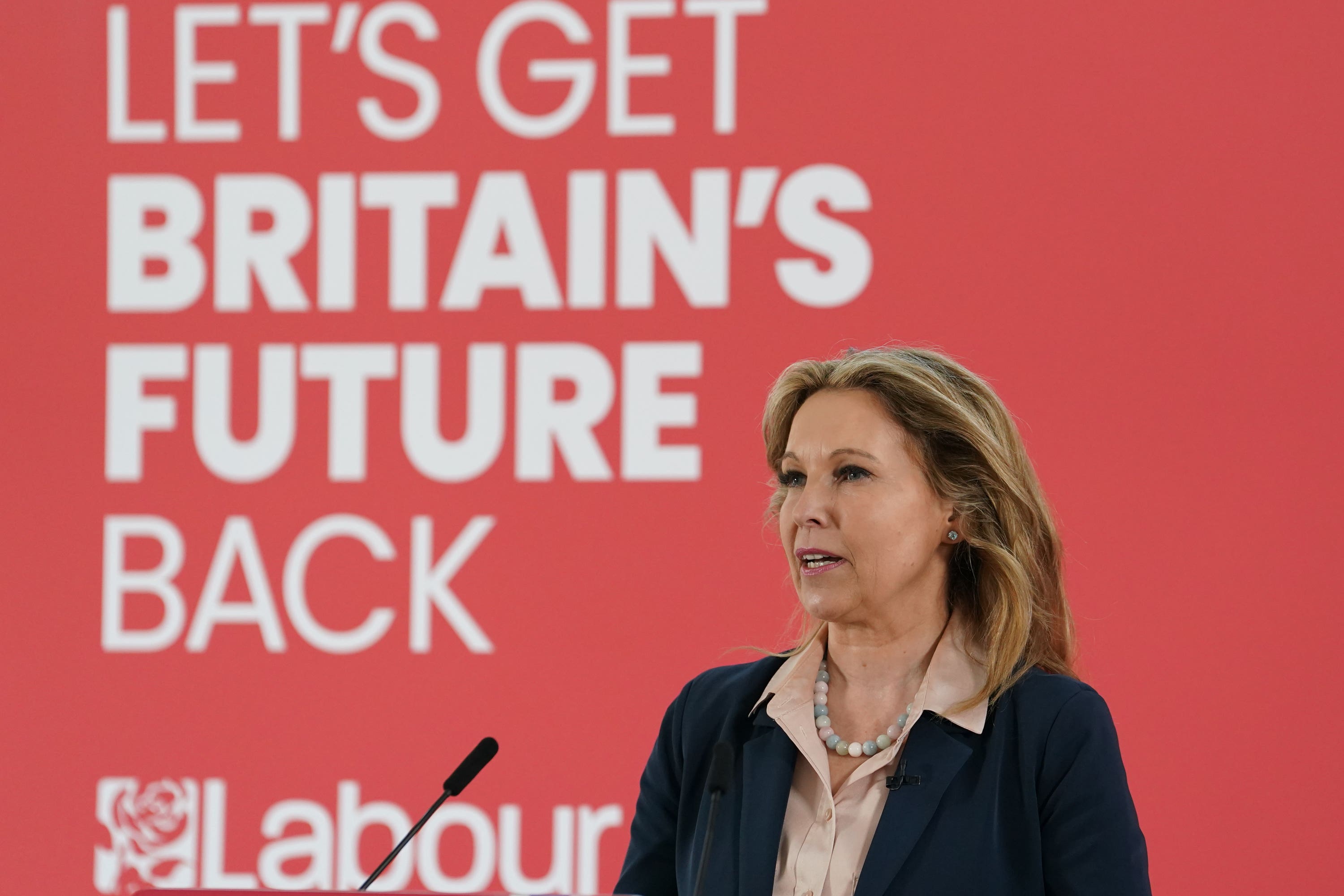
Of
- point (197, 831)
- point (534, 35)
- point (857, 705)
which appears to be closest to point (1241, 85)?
point (534, 35)

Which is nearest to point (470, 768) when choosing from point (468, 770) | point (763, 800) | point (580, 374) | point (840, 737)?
point (468, 770)

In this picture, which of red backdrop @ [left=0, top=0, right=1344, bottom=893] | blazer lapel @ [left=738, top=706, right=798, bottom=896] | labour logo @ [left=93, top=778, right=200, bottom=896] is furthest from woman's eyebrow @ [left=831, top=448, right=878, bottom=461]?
labour logo @ [left=93, top=778, right=200, bottom=896]

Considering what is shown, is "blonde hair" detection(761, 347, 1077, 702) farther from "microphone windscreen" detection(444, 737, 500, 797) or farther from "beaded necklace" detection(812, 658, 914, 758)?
"microphone windscreen" detection(444, 737, 500, 797)

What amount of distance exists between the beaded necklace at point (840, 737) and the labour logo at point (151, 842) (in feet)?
6.97

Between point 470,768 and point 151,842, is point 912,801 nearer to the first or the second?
point 470,768

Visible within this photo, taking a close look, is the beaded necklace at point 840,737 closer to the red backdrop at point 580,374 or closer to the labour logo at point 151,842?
the red backdrop at point 580,374

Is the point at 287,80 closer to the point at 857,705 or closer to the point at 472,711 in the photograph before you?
the point at 472,711

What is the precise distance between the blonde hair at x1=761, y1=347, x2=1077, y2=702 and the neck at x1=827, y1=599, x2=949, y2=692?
7 cm

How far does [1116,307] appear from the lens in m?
3.32

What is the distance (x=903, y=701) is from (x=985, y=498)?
11.8 inches

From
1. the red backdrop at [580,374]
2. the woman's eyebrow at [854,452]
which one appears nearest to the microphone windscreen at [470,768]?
the woman's eyebrow at [854,452]

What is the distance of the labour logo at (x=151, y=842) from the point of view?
3551 millimetres

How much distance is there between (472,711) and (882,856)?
1.86m

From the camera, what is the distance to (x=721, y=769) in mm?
1584
